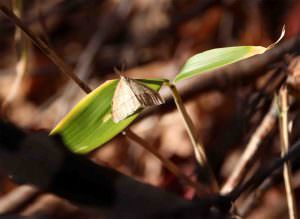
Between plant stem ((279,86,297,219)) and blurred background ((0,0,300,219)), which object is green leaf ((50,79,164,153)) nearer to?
plant stem ((279,86,297,219))

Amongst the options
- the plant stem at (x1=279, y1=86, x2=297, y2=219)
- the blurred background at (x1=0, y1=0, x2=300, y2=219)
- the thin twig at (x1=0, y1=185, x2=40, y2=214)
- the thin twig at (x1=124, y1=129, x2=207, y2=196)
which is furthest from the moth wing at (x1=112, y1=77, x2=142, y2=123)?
the blurred background at (x1=0, y1=0, x2=300, y2=219)

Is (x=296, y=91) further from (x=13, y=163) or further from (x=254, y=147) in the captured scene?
(x=13, y=163)

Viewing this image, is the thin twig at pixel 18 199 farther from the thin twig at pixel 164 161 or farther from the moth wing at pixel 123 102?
the moth wing at pixel 123 102

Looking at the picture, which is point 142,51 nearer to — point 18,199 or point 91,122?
point 18,199

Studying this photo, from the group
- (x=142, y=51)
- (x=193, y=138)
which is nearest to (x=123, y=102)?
(x=193, y=138)

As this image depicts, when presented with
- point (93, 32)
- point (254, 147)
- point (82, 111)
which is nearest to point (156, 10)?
point (93, 32)

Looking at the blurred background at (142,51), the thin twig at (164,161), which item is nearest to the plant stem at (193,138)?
the thin twig at (164,161)
